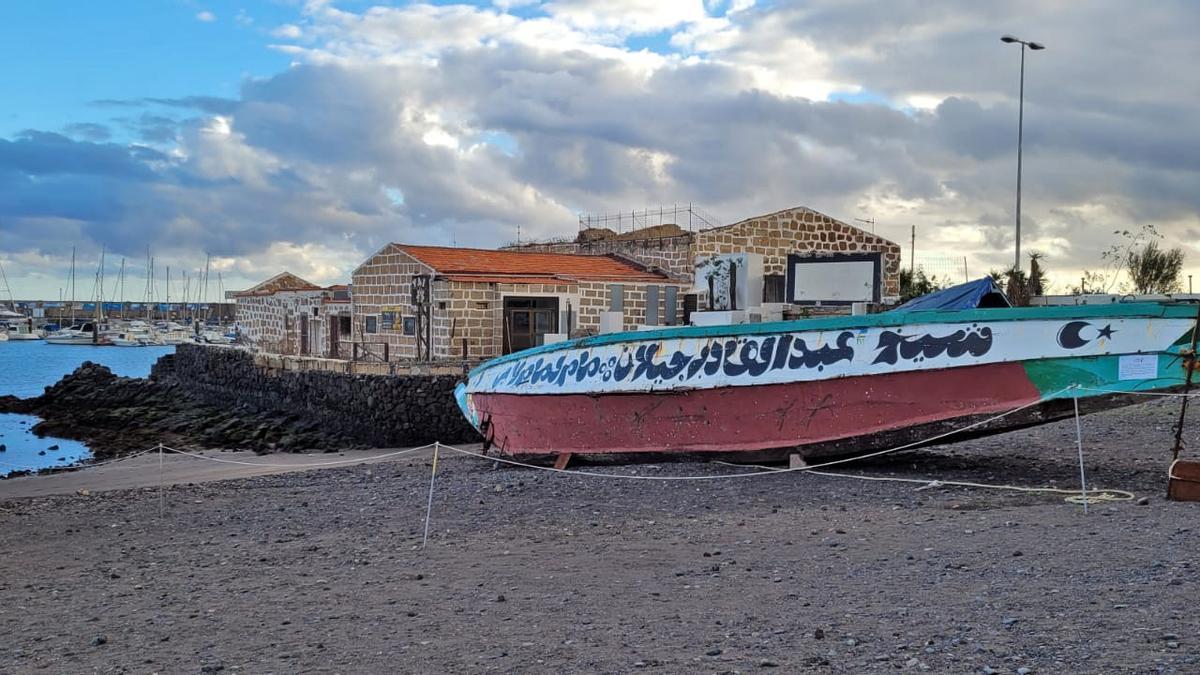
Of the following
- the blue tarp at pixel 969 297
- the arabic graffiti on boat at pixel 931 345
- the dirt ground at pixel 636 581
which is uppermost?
the blue tarp at pixel 969 297

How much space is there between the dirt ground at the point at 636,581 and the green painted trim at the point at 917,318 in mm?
1617

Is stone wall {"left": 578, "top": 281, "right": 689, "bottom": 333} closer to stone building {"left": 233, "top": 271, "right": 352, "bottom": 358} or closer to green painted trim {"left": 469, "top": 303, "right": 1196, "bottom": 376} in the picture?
stone building {"left": 233, "top": 271, "right": 352, "bottom": 358}

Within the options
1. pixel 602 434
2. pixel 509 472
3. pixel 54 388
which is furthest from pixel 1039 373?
pixel 54 388

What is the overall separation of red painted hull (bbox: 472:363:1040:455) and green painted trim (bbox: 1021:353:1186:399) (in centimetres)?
13

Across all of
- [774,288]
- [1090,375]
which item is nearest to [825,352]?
[1090,375]

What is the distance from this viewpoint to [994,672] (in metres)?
4.71

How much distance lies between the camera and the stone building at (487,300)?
2925 cm

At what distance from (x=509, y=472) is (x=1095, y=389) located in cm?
690

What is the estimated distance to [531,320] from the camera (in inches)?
1206

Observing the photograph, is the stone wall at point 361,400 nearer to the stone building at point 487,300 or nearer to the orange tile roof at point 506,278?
the stone building at point 487,300

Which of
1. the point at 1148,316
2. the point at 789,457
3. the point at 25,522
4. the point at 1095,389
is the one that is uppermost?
the point at 1148,316

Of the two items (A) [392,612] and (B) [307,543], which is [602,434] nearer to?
(B) [307,543]

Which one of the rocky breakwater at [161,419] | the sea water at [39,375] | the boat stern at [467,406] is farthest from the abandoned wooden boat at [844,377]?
the sea water at [39,375]

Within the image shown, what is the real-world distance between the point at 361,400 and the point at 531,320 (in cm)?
546
